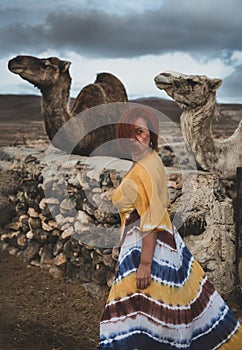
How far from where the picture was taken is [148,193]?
2.67 metres

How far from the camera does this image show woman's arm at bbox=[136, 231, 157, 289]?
106 inches

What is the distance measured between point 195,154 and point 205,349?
219 cm

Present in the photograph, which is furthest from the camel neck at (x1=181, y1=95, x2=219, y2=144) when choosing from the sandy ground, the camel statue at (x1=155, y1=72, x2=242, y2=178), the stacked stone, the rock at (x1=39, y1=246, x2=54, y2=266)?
the rock at (x1=39, y1=246, x2=54, y2=266)

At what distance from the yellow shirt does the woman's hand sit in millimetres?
196

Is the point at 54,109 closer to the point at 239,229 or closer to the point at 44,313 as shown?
the point at 44,313

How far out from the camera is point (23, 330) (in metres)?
4.62

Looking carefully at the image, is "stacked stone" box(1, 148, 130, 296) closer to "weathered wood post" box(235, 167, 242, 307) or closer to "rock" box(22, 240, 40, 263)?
"rock" box(22, 240, 40, 263)

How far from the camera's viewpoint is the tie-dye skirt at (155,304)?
108 inches

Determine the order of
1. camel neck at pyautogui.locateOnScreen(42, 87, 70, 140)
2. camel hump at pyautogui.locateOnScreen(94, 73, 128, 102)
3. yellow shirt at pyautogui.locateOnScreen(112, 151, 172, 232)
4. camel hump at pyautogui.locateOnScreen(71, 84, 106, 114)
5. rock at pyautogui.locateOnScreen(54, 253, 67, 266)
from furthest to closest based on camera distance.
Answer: camel neck at pyautogui.locateOnScreen(42, 87, 70, 140) < camel hump at pyautogui.locateOnScreen(94, 73, 128, 102) < camel hump at pyautogui.locateOnScreen(71, 84, 106, 114) < rock at pyautogui.locateOnScreen(54, 253, 67, 266) < yellow shirt at pyautogui.locateOnScreen(112, 151, 172, 232)

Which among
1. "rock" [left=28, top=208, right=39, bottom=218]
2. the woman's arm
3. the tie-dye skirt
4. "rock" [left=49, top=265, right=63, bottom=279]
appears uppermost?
the woman's arm

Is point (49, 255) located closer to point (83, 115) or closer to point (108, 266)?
point (108, 266)

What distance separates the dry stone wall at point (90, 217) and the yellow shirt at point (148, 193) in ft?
6.31

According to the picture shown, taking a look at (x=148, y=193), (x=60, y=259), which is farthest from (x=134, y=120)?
(x=60, y=259)

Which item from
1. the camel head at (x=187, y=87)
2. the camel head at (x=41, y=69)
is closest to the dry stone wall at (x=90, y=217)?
the camel head at (x=187, y=87)
